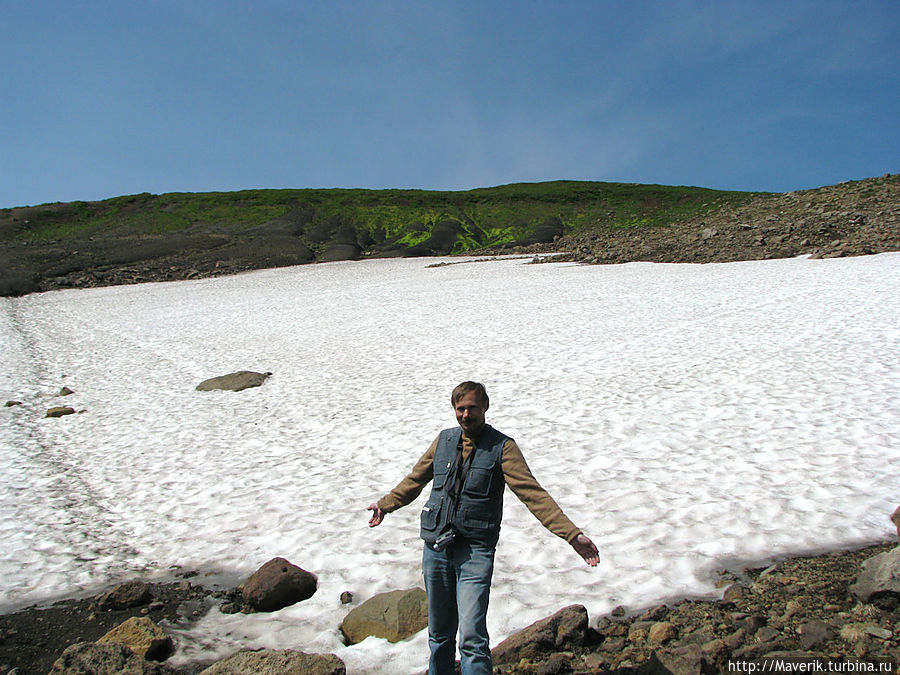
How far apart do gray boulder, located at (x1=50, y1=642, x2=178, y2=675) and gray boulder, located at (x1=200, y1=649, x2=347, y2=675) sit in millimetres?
451

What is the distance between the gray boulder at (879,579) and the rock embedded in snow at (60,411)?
51.0 ft

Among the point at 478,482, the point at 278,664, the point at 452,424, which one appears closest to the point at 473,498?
the point at 478,482

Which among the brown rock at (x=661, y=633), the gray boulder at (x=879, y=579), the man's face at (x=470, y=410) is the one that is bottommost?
the brown rock at (x=661, y=633)

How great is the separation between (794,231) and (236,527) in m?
39.2

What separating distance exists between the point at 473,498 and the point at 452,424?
749 centimetres

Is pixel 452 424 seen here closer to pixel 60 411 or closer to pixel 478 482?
pixel 478 482

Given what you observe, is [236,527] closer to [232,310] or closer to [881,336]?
[881,336]

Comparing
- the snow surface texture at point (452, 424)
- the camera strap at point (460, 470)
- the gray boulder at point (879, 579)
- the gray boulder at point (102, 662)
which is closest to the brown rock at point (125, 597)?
the snow surface texture at point (452, 424)

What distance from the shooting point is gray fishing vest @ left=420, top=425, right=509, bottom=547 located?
3900 mm

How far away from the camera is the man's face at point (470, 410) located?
13.1 feet

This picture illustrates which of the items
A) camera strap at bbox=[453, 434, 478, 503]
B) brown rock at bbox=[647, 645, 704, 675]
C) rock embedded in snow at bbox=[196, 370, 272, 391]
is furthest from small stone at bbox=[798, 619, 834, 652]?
rock embedded in snow at bbox=[196, 370, 272, 391]

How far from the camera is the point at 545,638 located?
4664mm

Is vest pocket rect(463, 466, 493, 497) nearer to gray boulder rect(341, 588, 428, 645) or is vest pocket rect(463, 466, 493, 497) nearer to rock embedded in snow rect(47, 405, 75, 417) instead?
gray boulder rect(341, 588, 428, 645)

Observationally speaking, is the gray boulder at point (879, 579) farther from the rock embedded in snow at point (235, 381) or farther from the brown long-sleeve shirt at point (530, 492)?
the rock embedded in snow at point (235, 381)
